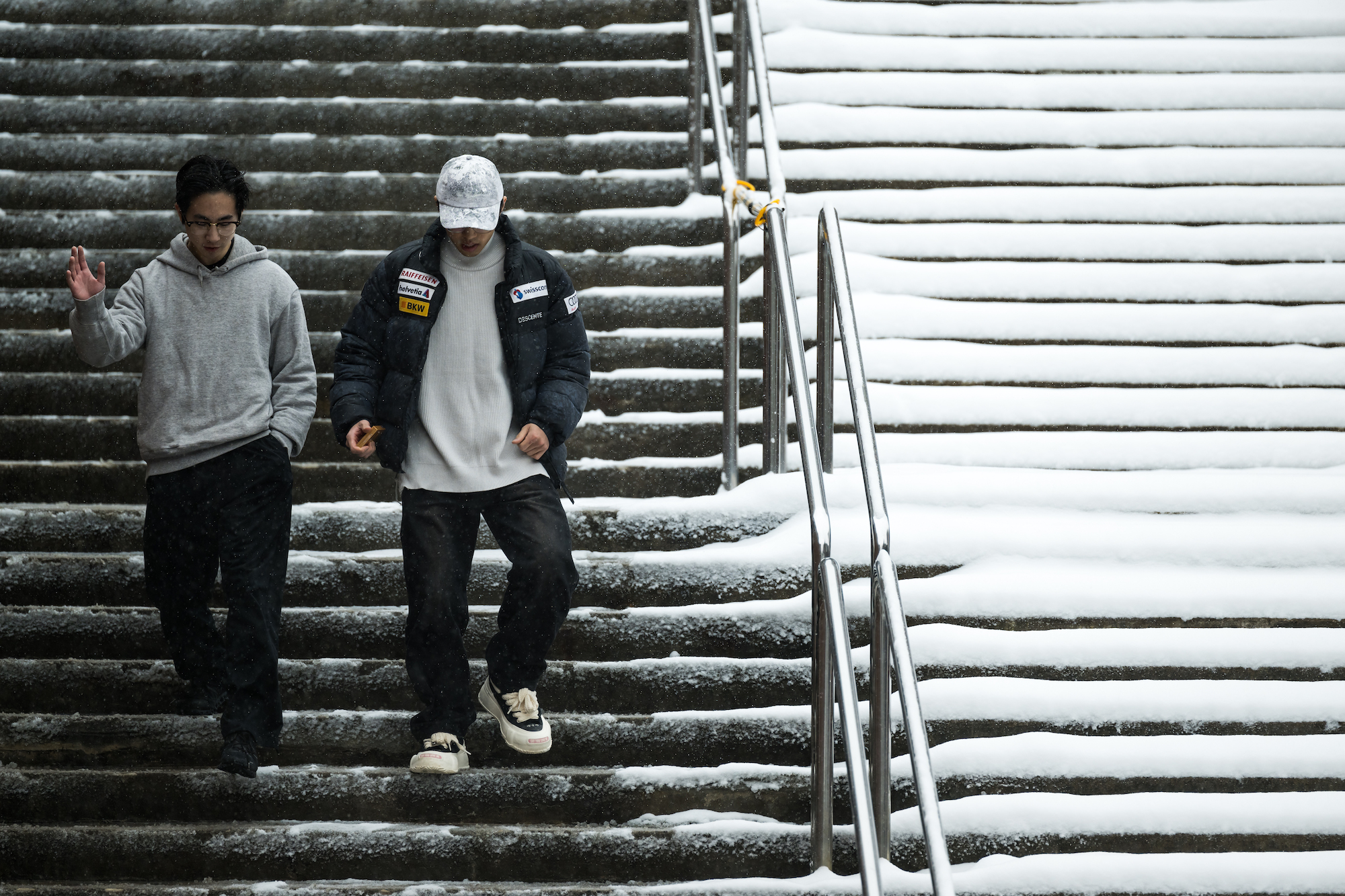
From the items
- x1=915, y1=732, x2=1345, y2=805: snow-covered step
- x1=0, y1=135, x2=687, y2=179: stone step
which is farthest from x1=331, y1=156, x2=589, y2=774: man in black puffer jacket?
x1=0, y1=135, x2=687, y2=179: stone step

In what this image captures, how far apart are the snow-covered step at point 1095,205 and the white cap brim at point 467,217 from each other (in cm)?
194

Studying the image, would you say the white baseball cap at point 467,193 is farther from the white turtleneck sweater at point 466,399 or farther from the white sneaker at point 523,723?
the white sneaker at point 523,723

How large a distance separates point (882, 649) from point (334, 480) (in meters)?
1.96

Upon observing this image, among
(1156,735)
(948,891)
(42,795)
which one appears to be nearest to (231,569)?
(42,795)

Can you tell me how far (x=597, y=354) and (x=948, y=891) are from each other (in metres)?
2.41

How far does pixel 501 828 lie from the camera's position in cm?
302

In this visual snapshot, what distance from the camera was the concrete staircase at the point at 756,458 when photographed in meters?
3.07

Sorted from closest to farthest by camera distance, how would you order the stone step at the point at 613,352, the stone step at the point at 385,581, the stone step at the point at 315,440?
the stone step at the point at 385,581, the stone step at the point at 315,440, the stone step at the point at 613,352

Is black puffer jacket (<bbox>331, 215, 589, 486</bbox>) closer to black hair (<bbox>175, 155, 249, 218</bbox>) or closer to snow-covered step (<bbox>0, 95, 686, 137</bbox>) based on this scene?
black hair (<bbox>175, 155, 249, 218</bbox>)

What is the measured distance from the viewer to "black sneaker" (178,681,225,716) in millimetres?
3301

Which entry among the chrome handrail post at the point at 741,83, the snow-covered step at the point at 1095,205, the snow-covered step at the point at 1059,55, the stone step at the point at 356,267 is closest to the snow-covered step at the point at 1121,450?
the stone step at the point at 356,267

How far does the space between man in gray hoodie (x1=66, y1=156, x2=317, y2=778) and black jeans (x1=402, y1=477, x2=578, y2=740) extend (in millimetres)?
376

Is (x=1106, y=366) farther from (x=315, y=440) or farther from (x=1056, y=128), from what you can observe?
(x=315, y=440)

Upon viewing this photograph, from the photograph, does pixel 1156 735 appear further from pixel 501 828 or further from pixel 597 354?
pixel 597 354
